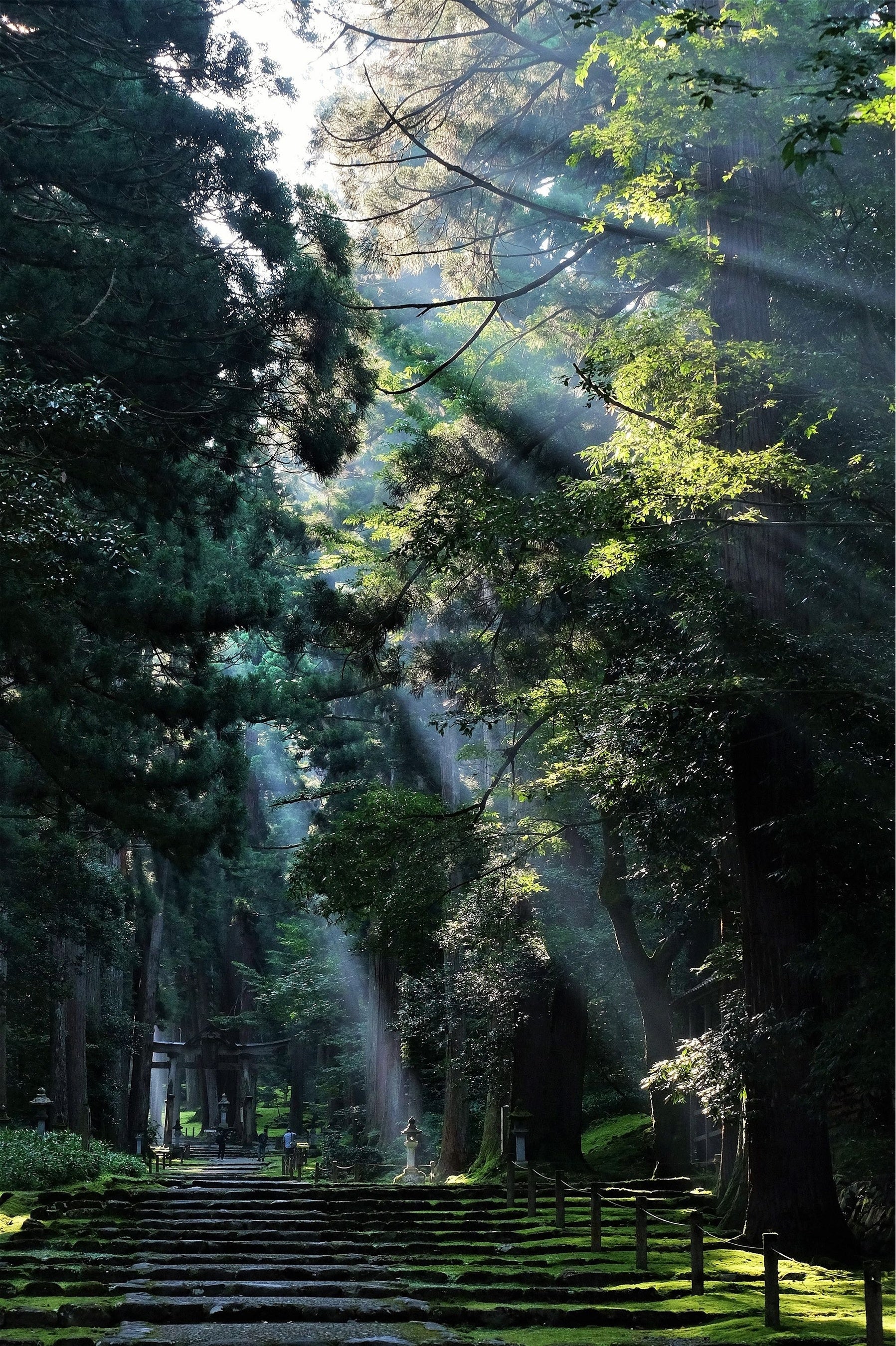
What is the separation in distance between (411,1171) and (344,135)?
1613 cm

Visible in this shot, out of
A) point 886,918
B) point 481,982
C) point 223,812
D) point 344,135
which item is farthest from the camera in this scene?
point 481,982

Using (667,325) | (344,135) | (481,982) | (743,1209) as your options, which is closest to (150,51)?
(344,135)

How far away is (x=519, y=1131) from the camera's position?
56.4ft

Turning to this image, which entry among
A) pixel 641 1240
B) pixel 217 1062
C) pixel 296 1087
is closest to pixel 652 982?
pixel 641 1240

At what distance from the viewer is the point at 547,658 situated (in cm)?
1530

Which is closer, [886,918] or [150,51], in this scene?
[886,918]

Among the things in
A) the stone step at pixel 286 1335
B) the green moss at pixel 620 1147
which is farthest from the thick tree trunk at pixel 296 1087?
the stone step at pixel 286 1335

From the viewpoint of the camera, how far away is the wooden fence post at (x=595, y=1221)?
10.7 metres

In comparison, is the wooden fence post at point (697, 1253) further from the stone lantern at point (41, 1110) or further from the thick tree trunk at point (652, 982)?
the stone lantern at point (41, 1110)

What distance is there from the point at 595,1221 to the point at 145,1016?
24.3 m

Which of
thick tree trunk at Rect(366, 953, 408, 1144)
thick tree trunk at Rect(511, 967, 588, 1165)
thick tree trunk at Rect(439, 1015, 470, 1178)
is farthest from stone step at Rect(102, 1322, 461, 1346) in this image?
thick tree trunk at Rect(366, 953, 408, 1144)

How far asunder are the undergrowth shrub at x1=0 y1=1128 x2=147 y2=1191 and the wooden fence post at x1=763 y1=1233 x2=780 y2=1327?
1181 centimetres

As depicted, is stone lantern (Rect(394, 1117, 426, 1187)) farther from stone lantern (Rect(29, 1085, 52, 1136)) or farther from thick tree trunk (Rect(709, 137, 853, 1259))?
thick tree trunk (Rect(709, 137, 853, 1259))

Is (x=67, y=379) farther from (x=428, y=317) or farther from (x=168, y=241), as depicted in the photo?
(x=428, y=317)
